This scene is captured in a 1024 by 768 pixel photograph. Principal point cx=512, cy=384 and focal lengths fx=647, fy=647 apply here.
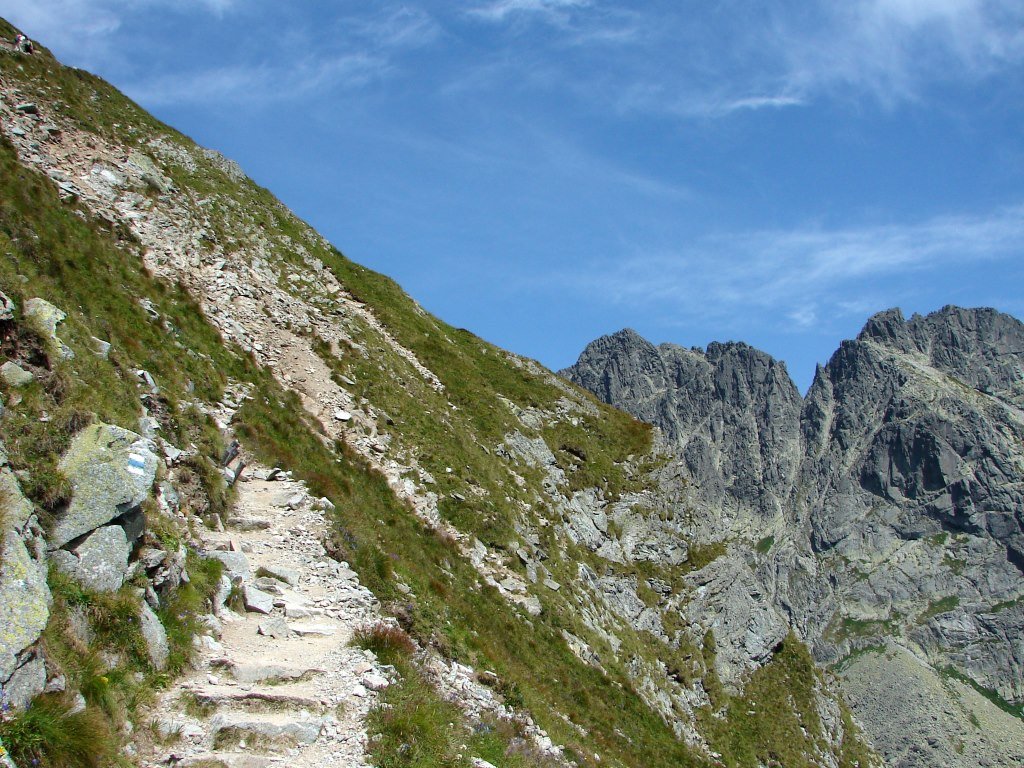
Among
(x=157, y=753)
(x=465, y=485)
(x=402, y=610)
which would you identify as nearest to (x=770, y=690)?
(x=465, y=485)

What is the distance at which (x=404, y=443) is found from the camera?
3397 cm

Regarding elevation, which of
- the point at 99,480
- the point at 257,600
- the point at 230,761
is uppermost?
the point at 99,480

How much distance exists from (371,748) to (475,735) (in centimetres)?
265

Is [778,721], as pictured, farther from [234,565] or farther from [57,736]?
[57,736]

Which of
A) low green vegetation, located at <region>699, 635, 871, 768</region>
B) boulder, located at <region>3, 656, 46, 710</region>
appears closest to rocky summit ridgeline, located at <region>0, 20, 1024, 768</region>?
boulder, located at <region>3, 656, 46, 710</region>

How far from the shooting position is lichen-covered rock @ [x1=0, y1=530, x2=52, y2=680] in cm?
843

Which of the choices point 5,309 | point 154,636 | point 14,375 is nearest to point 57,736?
point 154,636

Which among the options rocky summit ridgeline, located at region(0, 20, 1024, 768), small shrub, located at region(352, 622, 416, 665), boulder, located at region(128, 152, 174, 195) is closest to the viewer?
rocky summit ridgeline, located at region(0, 20, 1024, 768)

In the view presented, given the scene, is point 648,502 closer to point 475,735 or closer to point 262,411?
point 262,411

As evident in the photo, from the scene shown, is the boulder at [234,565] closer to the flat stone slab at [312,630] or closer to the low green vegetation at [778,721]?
the flat stone slab at [312,630]

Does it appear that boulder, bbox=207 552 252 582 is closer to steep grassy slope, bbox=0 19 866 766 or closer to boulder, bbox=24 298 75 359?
steep grassy slope, bbox=0 19 866 766

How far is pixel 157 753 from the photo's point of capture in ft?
32.0

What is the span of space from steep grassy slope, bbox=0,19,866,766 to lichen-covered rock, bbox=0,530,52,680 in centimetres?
197

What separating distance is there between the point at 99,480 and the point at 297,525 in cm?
747
